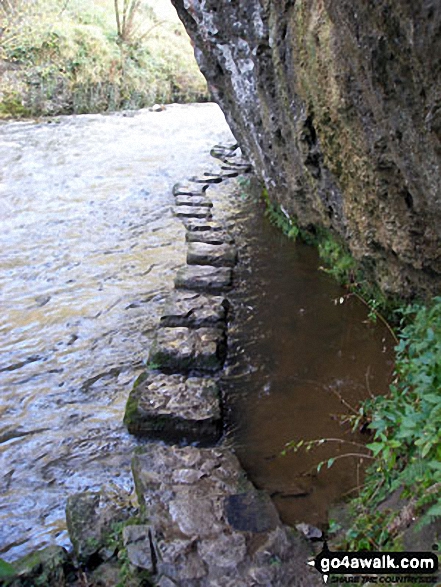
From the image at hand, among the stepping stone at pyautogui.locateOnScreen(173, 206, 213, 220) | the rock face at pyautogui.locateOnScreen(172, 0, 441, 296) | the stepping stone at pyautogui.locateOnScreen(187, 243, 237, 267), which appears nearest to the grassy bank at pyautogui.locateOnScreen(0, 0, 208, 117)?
the stepping stone at pyautogui.locateOnScreen(173, 206, 213, 220)

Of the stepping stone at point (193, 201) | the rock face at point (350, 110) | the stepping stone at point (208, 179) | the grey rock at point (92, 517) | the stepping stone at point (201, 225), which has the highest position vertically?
the rock face at point (350, 110)

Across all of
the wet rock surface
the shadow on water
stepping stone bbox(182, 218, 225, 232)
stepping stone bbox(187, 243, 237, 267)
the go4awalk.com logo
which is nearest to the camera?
the go4awalk.com logo

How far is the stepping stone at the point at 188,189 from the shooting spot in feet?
24.7

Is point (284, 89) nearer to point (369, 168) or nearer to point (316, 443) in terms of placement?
point (369, 168)

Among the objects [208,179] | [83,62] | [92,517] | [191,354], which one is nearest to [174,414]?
[191,354]

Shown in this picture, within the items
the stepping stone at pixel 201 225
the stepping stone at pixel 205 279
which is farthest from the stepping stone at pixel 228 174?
the stepping stone at pixel 205 279

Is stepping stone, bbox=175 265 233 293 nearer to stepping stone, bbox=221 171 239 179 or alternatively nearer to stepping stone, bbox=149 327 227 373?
stepping stone, bbox=149 327 227 373

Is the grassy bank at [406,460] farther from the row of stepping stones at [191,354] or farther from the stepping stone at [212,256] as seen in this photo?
the stepping stone at [212,256]

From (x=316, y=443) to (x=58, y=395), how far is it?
1.63 m

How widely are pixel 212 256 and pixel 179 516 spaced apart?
10.5ft

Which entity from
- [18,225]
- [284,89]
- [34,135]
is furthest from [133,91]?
[284,89]

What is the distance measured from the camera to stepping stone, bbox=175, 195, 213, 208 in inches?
281

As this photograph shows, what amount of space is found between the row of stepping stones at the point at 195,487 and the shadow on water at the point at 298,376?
145mm

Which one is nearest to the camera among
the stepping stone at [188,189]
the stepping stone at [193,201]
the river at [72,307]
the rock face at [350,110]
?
the rock face at [350,110]
